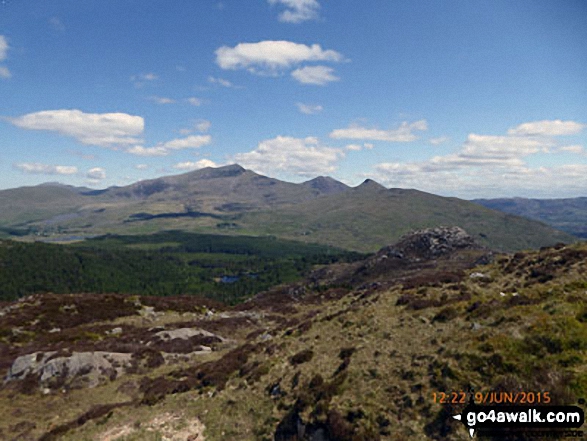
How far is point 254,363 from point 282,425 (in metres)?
11.0

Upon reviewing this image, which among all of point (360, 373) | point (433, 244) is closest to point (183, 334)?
point (360, 373)

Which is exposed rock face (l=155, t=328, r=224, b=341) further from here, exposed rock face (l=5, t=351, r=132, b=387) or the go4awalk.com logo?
the go4awalk.com logo

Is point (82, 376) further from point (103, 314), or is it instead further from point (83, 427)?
point (103, 314)

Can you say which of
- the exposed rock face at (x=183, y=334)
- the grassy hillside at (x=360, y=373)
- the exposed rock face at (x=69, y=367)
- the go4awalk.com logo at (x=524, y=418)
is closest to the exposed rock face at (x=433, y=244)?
the grassy hillside at (x=360, y=373)

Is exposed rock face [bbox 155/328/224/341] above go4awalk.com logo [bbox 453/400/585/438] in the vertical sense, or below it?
below

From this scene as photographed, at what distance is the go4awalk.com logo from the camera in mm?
13984

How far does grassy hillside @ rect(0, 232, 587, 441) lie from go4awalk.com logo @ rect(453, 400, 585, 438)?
50 cm

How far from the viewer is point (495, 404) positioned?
15977mm

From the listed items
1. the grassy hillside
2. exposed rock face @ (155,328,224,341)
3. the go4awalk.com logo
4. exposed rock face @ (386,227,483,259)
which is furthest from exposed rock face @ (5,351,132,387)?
exposed rock face @ (386,227,483,259)

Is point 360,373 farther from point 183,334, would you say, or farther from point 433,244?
point 433,244

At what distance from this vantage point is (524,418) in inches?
587

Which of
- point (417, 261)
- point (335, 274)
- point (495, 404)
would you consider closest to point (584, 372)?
point (495, 404)

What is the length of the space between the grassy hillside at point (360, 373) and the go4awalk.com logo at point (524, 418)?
50cm

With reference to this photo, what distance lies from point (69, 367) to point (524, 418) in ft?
141
